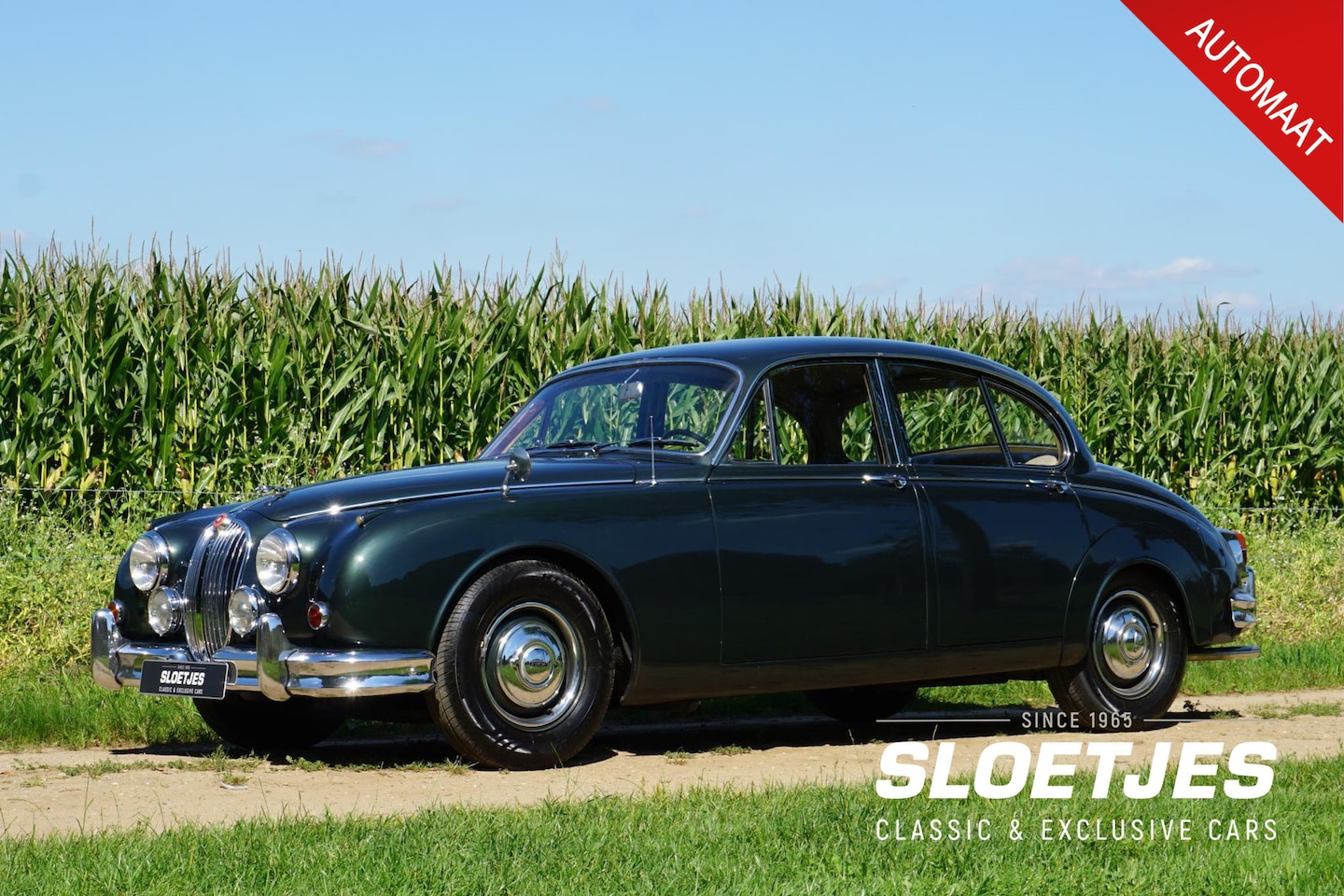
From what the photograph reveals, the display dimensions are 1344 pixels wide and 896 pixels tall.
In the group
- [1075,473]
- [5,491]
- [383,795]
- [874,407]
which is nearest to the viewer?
[383,795]

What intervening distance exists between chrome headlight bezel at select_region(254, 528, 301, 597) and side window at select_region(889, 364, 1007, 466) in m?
3.00

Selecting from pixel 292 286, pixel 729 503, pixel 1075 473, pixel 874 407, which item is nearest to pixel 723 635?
pixel 729 503

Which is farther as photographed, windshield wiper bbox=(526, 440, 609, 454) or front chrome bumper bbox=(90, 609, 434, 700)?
windshield wiper bbox=(526, 440, 609, 454)

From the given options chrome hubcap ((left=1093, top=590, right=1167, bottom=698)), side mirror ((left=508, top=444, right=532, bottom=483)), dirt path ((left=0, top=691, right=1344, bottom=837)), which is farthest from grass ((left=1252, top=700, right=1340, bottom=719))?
side mirror ((left=508, top=444, right=532, bottom=483))

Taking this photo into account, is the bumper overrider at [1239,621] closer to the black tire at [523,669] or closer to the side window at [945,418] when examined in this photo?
the side window at [945,418]

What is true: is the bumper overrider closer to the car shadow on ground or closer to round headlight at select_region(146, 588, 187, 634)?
the car shadow on ground

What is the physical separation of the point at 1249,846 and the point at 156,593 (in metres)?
4.43

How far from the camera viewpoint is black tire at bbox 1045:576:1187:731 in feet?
26.4

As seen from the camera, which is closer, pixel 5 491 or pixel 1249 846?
pixel 1249 846

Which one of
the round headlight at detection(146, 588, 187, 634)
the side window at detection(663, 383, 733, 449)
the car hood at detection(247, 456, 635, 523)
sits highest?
the side window at detection(663, 383, 733, 449)

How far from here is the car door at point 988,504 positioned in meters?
7.55

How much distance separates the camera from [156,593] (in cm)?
683

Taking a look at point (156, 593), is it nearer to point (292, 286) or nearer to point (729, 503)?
point (729, 503)

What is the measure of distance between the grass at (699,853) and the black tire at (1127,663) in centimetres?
251
